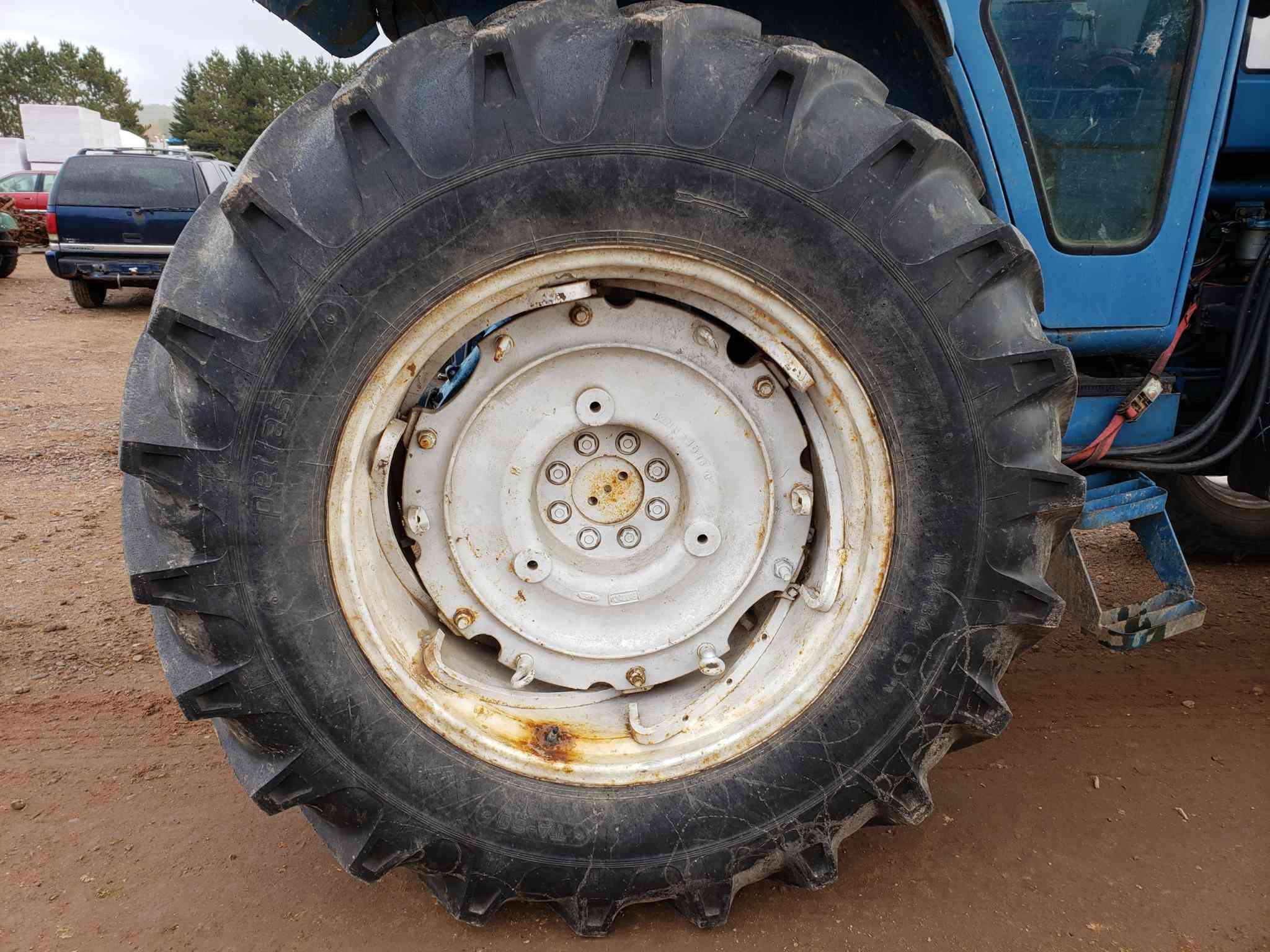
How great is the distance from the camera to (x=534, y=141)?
58.7 inches

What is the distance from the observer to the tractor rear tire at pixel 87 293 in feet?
38.1

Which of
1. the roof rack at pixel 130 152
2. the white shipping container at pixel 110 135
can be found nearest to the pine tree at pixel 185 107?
the white shipping container at pixel 110 135

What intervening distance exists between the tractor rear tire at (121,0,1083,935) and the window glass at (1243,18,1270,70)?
119cm

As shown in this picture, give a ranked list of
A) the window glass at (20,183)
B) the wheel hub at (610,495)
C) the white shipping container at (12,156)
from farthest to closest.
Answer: the white shipping container at (12,156)
the window glass at (20,183)
the wheel hub at (610,495)

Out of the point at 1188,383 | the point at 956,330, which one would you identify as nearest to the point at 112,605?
the point at 956,330

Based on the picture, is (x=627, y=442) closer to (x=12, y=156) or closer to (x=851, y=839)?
(x=851, y=839)

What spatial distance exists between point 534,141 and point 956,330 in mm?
786

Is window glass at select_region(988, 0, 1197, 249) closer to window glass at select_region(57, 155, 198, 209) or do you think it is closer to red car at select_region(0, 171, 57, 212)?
window glass at select_region(57, 155, 198, 209)

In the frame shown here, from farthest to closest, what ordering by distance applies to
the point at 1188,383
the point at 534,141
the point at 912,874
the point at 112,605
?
the point at 112,605
the point at 1188,383
the point at 912,874
the point at 534,141

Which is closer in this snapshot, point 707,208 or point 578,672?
point 707,208

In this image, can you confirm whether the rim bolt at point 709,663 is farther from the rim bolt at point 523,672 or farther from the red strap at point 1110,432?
the red strap at point 1110,432

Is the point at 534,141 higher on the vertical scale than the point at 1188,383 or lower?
higher

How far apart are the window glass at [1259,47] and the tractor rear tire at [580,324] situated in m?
1.19

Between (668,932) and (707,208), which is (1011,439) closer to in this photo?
(707,208)
